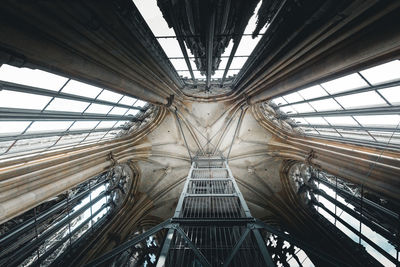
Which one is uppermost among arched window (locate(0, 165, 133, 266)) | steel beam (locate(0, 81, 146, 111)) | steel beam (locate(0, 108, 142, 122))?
steel beam (locate(0, 81, 146, 111))

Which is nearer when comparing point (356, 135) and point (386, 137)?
point (386, 137)

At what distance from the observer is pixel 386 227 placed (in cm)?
736

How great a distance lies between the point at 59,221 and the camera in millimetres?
8867

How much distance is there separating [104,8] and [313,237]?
15.3 m

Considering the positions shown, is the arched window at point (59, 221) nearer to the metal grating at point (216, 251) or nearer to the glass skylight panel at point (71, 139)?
the glass skylight panel at point (71, 139)

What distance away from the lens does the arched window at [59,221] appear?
697 centimetres

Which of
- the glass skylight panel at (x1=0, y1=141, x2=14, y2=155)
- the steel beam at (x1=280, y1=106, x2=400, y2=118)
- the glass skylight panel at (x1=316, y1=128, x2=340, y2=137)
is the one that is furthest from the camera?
the glass skylight panel at (x1=316, y1=128, x2=340, y2=137)

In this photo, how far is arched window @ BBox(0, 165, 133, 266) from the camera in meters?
6.97

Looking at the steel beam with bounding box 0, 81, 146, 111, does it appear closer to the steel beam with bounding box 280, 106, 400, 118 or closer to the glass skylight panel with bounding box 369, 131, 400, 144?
the steel beam with bounding box 280, 106, 400, 118

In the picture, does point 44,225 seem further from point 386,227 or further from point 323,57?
point 386,227

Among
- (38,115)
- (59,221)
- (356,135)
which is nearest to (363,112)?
(356,135)

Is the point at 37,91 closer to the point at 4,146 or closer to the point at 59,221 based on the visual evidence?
the point at 4,146

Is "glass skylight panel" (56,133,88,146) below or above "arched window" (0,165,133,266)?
above

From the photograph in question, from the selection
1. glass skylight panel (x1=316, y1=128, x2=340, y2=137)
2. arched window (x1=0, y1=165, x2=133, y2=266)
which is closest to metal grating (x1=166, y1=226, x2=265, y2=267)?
arched window (x1=0, y1=165, x2=133, y2=266)
